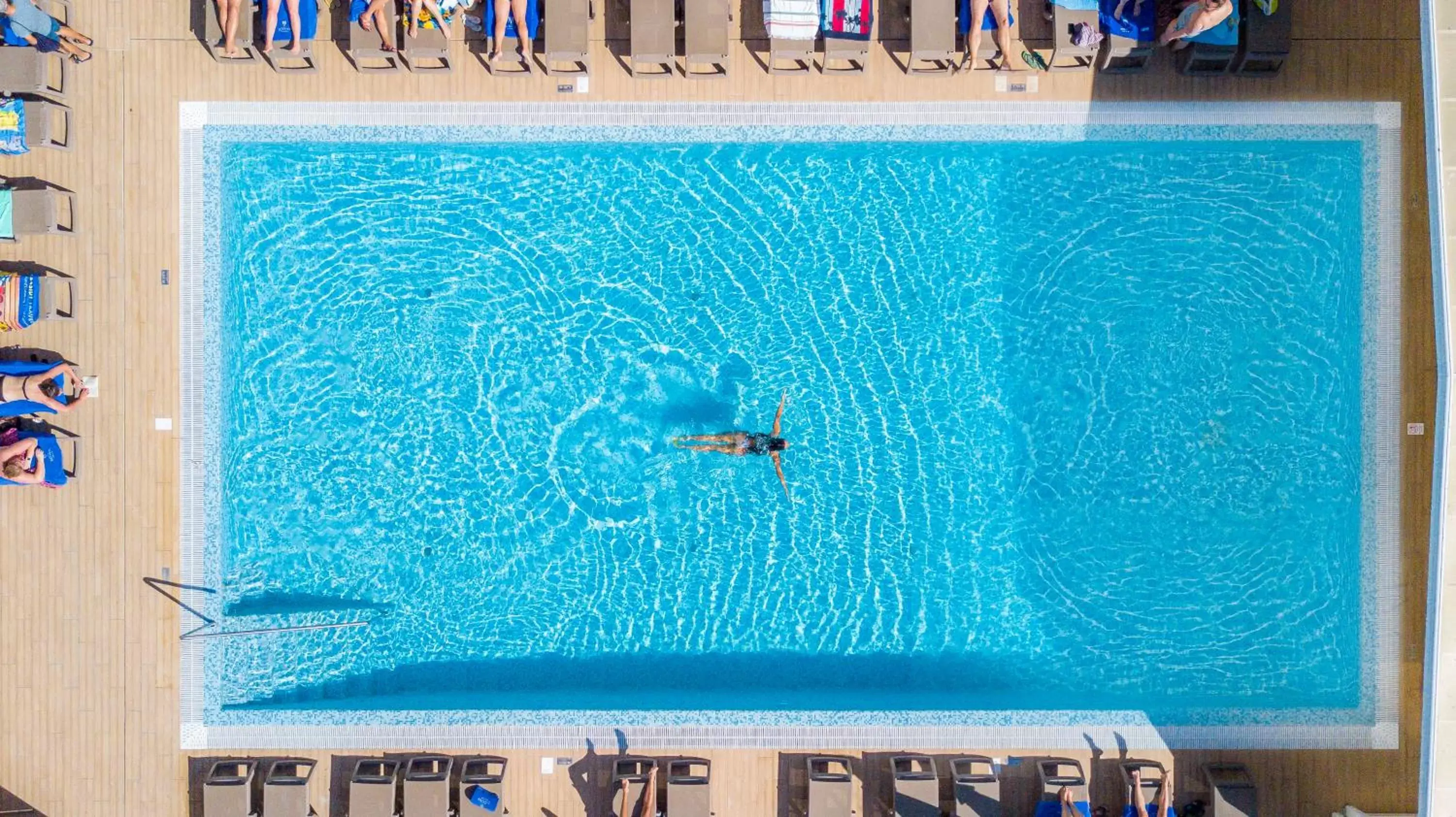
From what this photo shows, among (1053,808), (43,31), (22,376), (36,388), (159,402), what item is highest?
(43,31)

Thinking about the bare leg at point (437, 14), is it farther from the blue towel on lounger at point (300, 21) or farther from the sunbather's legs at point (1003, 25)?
the sunbather's legs at point (1003, 25)

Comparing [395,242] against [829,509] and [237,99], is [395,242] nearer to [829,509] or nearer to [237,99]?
[237,99]

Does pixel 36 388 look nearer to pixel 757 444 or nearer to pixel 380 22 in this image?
pixel 380 22

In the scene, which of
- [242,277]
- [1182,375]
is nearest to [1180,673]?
[1182,375]

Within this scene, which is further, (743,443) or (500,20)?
(743,443)

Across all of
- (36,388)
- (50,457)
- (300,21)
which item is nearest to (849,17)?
(300,21)

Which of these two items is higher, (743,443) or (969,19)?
(969,19)
